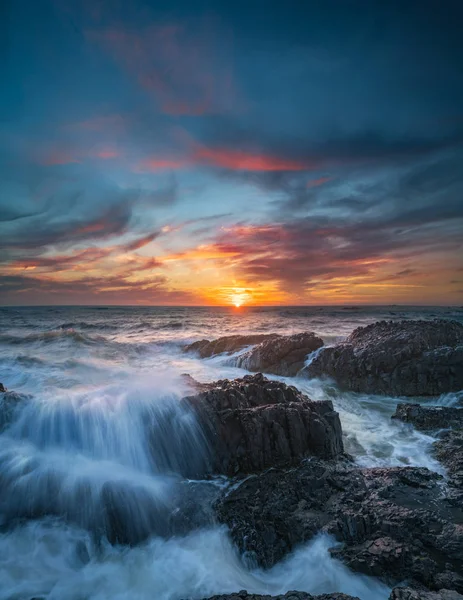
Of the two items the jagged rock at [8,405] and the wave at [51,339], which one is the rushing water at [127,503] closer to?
the jagged rock at [8,405]

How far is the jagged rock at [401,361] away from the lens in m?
13.3

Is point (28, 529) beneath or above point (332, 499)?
beneath

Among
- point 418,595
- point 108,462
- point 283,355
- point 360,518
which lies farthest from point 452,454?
point 283,355

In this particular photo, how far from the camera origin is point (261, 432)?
25.1 ft

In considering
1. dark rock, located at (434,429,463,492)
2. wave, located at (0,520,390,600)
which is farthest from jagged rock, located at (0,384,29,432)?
dark rock, located at (434,429,463,492)

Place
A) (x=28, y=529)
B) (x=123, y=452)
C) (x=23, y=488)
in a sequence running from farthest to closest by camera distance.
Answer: (x=123, y=452) < (x=23, y=488) < (x=28, y=529)

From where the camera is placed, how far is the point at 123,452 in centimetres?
757

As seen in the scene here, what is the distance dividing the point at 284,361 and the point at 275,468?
10.4 metres

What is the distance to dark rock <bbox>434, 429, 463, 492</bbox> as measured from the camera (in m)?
6.66

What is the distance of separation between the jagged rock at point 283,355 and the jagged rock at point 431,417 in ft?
21.9

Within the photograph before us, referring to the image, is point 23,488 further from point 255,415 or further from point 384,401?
point 384,401

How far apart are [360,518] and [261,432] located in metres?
2.75

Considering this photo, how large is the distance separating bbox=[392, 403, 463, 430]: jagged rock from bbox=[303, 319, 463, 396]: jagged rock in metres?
3.32

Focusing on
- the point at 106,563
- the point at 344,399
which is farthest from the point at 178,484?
the point at 344,399
